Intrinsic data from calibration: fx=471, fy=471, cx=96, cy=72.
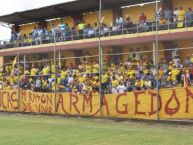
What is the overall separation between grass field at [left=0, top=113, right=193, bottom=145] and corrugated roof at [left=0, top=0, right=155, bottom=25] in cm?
A: 1241

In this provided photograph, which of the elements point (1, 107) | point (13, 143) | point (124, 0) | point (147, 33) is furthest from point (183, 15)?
point (13, 143)

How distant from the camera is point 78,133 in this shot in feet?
52.5

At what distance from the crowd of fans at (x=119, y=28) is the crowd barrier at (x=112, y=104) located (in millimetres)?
4504

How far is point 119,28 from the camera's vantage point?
27.5 m

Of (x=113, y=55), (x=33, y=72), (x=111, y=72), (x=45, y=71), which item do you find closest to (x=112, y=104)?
(x=111, y=72)

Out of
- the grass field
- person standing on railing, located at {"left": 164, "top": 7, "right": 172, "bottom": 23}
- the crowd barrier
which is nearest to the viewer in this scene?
the grass field

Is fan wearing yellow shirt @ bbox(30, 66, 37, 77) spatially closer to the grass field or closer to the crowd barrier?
the crowd barrier

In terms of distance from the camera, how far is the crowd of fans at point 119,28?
24.2 metres

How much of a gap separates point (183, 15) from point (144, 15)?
4425 mm

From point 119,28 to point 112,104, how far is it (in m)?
8.11

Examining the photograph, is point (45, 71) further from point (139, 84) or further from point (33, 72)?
point (139, 84)

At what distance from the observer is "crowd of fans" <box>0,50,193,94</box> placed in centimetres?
1955

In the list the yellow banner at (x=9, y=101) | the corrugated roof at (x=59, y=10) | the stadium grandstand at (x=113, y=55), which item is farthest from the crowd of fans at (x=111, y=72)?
the corrugated roof at (x=59, y=10)

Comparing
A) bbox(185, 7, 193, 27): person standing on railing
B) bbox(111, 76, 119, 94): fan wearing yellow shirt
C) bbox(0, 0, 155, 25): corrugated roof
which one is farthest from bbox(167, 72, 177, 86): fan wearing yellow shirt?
bbox(0, 0, 155, 25): corrugated roof
